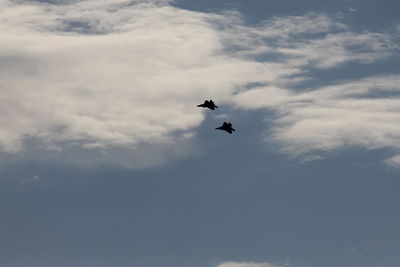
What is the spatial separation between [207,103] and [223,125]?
262 inches

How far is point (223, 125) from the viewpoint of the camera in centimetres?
10331

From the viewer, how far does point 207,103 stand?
→ 99625mm
